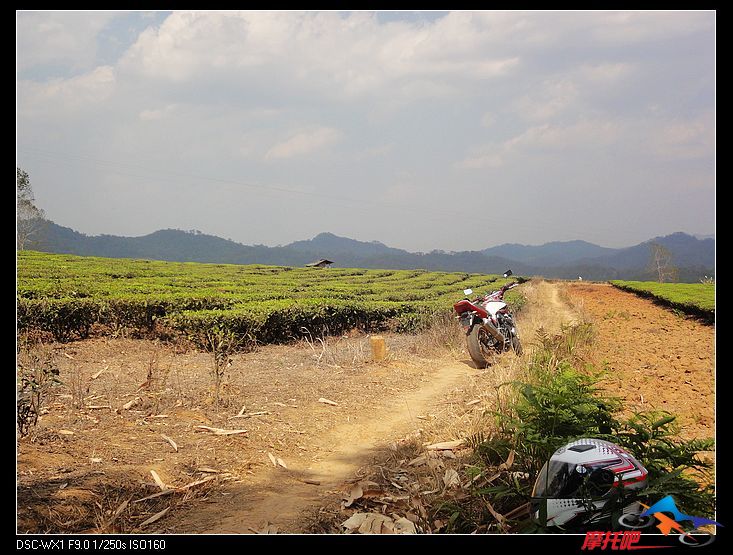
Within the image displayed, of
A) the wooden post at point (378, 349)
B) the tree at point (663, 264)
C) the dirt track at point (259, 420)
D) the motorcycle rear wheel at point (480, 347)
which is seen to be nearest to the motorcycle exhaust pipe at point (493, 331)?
the motorcycle rear wheel at point (480, 347)

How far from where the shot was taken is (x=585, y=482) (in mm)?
2502

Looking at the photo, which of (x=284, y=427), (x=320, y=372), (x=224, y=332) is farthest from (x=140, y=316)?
(x=284, y=427)

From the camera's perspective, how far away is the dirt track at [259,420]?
11.8 ft

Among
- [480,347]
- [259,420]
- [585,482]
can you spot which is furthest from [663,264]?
[585,482]

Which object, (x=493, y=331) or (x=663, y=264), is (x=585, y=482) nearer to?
(x=493, y=331)

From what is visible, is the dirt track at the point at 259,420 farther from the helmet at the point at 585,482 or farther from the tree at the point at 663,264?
the tree at the point at 663,264

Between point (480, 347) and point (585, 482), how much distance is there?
211 inches

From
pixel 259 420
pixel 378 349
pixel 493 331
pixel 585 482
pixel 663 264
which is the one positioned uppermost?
pixel 663 264

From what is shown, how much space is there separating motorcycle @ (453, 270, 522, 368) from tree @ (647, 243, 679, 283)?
26371 millimetres

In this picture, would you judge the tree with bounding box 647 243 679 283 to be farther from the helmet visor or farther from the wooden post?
the helmet visor

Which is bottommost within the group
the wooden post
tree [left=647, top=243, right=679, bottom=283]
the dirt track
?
the dirt track

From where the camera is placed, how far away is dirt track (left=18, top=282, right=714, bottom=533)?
3.59m

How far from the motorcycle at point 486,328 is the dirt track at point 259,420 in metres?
0.33

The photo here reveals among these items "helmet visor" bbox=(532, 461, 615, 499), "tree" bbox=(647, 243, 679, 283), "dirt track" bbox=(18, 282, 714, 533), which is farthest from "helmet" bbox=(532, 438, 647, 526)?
"tree" bbox=(647, 243, 679, 283)
